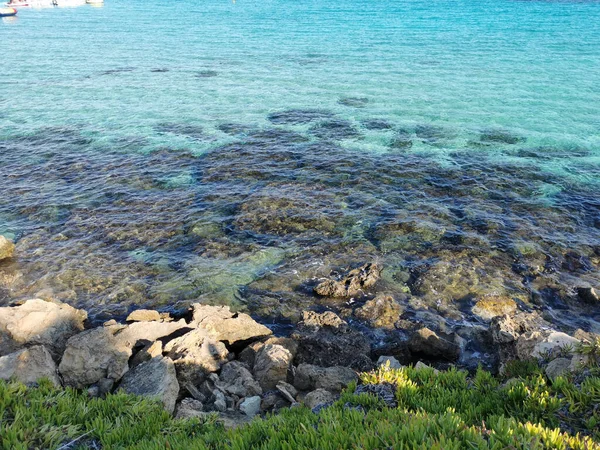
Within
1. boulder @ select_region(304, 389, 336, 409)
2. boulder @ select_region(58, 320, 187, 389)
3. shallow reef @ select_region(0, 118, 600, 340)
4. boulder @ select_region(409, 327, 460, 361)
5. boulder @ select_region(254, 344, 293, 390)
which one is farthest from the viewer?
shallow reef @ select_region(0, 118, 600, 340)

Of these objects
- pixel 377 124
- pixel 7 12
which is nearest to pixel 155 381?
pixel 377 124

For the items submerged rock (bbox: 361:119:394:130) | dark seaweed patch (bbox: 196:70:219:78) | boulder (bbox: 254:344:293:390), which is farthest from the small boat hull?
boulder (bbox: 254:344:293:390)

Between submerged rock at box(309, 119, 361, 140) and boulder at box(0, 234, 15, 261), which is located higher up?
submerged rock at box(309, 119, 361, 140)

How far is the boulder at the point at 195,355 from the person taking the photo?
11.6 metres

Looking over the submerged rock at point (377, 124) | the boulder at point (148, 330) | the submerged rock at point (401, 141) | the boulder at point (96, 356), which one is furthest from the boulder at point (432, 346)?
the submerged rock at point (377, 124)

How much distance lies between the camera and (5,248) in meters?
18.0

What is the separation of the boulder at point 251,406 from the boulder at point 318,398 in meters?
1.11

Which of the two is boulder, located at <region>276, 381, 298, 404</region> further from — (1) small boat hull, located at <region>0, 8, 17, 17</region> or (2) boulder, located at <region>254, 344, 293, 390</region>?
(1) small boat hull, located at <region>0, 8, 17, 17</region>

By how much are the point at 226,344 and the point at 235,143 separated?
1818cm

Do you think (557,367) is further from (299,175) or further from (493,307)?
(299,175)

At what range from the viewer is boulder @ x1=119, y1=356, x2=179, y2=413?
1016cm

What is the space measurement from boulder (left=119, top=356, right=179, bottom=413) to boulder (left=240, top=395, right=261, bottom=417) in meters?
1.51

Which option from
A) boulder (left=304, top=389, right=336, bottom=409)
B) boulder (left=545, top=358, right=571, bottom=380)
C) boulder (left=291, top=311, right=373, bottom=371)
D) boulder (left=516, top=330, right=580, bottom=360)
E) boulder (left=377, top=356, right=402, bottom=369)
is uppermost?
boulder (left=545, top=358, right=571, bottom=380)

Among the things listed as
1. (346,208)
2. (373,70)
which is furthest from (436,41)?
(346,208)
